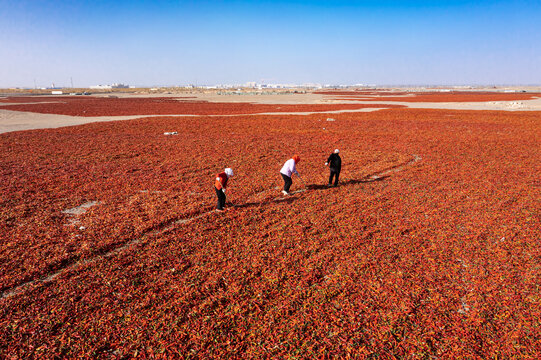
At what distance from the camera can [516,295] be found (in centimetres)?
630

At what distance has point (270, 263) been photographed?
7.54 meters

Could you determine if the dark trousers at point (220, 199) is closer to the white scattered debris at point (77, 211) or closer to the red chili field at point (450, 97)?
the white scattered debris at point (77, 211)

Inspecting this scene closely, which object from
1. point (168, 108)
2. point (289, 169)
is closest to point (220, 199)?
point (289, 169)

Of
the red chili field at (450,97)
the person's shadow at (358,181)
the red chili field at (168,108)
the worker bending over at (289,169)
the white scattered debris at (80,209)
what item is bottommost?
the white scattered debris at (80,209)

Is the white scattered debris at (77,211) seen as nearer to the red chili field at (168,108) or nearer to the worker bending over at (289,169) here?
the worker bending over at (289,169)

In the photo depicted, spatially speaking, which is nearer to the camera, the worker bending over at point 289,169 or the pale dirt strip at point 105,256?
Result: the pale dirt strip at point 105,256

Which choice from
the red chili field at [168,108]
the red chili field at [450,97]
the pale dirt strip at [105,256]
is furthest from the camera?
the red chili field at [450,97]

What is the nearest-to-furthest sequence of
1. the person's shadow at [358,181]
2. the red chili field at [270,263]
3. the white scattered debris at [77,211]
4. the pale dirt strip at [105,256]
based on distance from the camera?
the red chili field at [270,263]
the pale dirt strip at [105,256]
the white scattered debris at [77,211]
the person's shadow at [358,181]

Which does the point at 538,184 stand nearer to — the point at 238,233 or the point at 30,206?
the point at 238,233

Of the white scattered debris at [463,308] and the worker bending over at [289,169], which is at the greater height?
the worker bending over at [289,169]

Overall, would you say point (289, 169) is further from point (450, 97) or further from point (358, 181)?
point (450, 97)

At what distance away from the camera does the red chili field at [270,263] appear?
526 centimetres

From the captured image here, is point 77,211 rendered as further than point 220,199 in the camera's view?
Yes

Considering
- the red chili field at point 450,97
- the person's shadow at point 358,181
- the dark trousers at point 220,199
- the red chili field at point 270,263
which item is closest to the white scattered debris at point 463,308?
the red chili field at point 270,263
